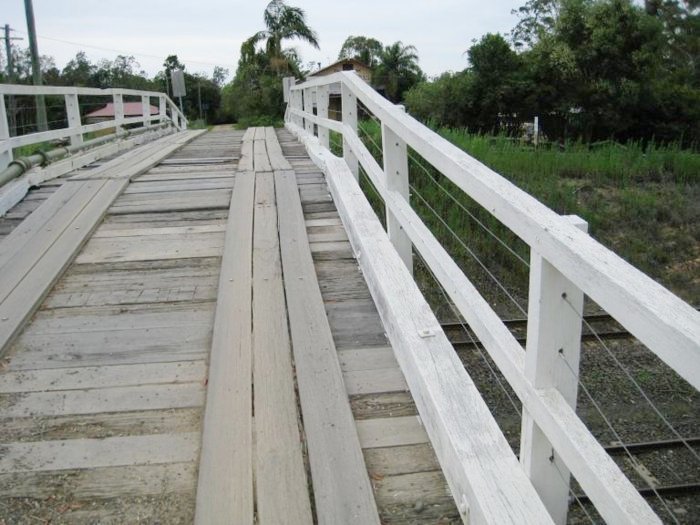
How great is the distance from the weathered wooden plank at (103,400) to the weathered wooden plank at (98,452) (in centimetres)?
19

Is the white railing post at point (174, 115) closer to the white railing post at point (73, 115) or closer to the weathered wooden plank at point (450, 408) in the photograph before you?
the white railing post at point (73, 115)

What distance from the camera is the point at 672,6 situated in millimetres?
51531

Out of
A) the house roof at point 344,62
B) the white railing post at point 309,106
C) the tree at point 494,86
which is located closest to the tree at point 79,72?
the house roof at point 344,62

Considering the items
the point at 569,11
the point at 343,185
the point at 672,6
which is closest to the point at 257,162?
the point at 343,185

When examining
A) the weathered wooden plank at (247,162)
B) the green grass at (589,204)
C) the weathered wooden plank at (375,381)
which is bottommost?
the green grass at (589,204)

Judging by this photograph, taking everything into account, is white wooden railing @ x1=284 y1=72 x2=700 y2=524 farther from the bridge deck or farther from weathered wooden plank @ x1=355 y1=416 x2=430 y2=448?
the bridge deck

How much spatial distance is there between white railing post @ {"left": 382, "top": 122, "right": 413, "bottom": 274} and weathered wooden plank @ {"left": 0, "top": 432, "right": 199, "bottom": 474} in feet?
5.14

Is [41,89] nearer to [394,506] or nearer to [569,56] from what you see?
[394,506]

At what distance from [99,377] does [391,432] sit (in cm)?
122

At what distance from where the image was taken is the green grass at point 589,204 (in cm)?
995

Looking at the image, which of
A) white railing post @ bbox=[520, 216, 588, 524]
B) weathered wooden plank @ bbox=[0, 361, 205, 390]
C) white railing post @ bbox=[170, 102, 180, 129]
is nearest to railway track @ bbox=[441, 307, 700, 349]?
weathered wooden plank @ bbox=[0, 361, 205, 390]

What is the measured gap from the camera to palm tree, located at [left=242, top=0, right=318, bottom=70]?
114 feet

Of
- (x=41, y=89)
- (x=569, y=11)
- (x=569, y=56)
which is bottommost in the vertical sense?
(x=41, y=89)

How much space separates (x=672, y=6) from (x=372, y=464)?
5906 centimetres
